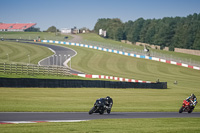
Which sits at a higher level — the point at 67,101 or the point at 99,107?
the point at 99,107

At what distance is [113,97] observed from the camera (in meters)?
36.3

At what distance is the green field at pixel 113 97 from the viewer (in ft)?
52.5

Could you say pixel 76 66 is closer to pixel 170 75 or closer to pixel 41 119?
pixel 170 75

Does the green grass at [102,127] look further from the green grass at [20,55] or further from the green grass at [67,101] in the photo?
the green grass at [20,55]

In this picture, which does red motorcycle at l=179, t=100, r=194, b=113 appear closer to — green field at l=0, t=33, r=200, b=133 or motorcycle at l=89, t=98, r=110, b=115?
green field at l=0, t=33, r=200, b=133

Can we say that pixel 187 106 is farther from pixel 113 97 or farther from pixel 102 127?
pixel 113 97

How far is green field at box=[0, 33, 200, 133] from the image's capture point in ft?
52.5

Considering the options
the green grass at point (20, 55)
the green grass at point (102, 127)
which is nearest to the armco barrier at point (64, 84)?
the green grass at point (102, 127)

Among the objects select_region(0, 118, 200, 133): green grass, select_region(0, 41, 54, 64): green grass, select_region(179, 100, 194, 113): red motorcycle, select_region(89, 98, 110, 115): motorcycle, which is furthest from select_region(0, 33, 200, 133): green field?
select_region(89, 98, 110, 115): motorcycle

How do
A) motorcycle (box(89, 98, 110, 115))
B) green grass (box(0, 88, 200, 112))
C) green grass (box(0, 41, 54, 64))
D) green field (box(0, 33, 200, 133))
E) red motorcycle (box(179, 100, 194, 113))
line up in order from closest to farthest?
green field (box(0, 33, 200, 133)), motorcycle (box(89, 98, 110, 115)), red motorcycle (box(179, 100, 194, 113)), green grass (box(0, 88, 200, 112)), green grass (box(0, 41, 54, 64))

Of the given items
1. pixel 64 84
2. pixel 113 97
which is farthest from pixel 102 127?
pixel 64 84

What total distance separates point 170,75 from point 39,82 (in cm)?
3876

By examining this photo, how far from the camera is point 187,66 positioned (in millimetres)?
82312

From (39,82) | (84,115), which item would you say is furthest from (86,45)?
(84,115)
